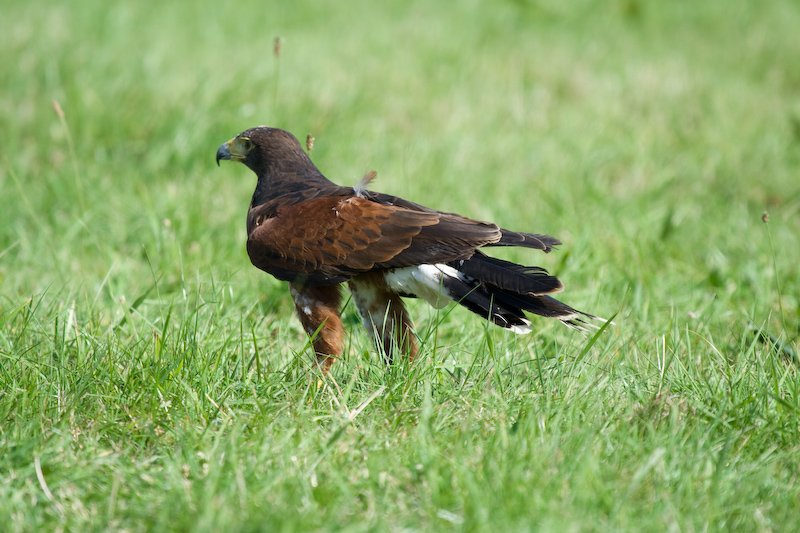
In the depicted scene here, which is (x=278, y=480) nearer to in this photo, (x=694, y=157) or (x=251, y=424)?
(x=251, y=424)

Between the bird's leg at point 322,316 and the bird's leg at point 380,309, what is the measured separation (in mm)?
116

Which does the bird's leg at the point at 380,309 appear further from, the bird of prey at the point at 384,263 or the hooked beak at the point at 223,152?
the hooked beak at the point at 223,152

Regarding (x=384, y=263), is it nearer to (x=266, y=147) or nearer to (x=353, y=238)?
(x=353, y=238)

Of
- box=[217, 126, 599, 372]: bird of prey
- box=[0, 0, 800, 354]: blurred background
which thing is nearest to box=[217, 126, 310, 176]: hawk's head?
box=[217, 126, 599, 372]: bird of prey

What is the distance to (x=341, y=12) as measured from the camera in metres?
A: 9.98

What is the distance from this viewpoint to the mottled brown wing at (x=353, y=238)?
3.26 m

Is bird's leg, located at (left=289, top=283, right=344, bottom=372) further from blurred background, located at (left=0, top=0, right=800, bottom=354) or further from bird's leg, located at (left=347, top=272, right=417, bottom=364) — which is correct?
blurred background, located at (left=0, top=0, right=800, bottom=354)

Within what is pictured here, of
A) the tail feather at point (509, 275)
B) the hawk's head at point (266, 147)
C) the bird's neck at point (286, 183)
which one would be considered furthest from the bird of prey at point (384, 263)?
the hawk's head at point (266, 147)

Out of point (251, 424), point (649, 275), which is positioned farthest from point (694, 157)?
point (251, 424)

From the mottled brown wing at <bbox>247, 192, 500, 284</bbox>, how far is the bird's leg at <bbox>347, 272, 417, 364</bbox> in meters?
0.18

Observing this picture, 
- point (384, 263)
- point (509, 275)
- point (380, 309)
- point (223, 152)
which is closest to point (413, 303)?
point (380, 309)

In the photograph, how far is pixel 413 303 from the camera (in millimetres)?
4254

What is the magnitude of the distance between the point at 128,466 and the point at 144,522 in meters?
0.30

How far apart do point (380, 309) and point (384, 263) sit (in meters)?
0.35
